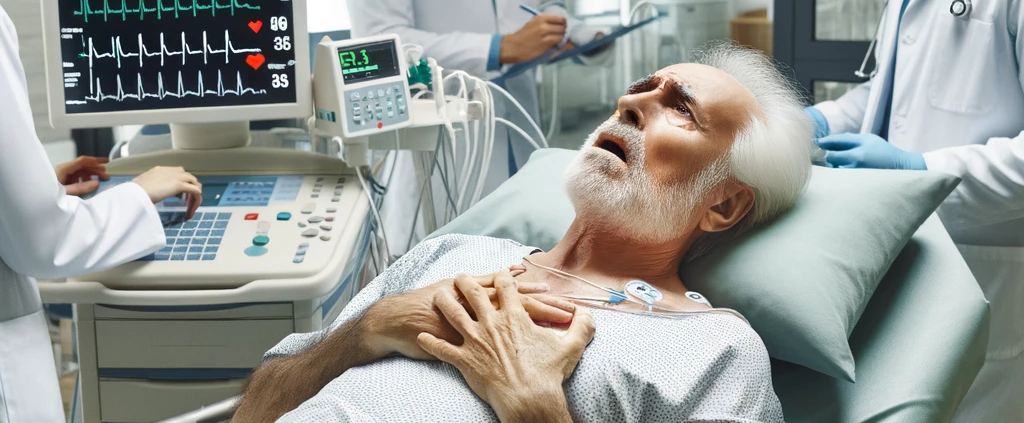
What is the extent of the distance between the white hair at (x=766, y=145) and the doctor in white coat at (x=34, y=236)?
0.99 metres

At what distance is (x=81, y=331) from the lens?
181 cm

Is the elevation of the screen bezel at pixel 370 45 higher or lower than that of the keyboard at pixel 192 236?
higher

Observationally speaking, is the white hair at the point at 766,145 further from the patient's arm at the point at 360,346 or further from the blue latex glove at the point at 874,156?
the patient's arm at the point at 360,346

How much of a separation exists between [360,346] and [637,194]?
0.49 metres

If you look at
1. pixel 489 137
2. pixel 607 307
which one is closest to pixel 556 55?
pixel 489 137

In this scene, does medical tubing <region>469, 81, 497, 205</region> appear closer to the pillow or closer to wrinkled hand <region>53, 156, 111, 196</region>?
the pillow

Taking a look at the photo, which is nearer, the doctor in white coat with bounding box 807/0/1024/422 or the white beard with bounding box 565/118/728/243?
the white beard with bounding box 565/118/728/243

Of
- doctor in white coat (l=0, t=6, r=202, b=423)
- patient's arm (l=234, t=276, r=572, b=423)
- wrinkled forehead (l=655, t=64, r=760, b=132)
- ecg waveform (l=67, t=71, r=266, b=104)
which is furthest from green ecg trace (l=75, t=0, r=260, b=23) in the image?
wrinkled forehead (l=655, t=64, r=760, b=132)

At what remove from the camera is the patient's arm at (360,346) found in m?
1.31

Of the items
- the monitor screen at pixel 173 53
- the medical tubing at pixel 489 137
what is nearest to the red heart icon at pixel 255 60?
the monitor screen at pixel 173 53

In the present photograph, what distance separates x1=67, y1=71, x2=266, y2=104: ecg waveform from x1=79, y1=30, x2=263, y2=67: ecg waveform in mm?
35

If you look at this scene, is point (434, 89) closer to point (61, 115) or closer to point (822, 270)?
point (61, 115)

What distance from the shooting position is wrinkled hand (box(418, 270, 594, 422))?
1195 mm

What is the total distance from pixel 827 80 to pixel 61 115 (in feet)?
7.38
